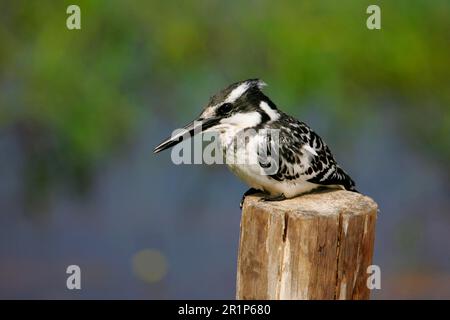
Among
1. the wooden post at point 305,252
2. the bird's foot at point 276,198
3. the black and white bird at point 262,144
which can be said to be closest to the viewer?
the wooden post at point 305,252

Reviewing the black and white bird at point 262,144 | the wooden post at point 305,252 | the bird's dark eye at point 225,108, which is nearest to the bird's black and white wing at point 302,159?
the black and white bird at point 262,144

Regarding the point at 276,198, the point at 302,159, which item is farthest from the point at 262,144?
the point at 276,198

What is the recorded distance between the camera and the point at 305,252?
3.37 metres

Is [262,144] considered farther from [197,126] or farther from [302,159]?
[197,126]

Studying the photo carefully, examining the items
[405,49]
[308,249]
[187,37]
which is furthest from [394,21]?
[308,249]

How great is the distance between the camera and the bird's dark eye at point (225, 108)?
400 cm

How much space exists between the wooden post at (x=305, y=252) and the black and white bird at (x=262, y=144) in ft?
1.31

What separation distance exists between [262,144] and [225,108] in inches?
9.3

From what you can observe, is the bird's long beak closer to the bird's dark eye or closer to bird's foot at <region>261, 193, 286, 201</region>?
the bird's dark eye

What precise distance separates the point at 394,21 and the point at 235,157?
3246 mm

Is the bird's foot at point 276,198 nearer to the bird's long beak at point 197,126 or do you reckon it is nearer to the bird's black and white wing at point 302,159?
the bird's black and white wing at point 302,159

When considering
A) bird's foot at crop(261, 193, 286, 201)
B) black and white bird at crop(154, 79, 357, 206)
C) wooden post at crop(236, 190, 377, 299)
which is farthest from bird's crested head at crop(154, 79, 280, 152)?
wooden post at crop(236, 190, 377, 299)

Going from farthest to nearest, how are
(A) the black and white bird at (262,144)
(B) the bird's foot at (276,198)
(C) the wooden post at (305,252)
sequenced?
(A) the black and white bird at (262,144) → (B) the bird's foot at (276,198) → (C) the wooden post at (305,252)

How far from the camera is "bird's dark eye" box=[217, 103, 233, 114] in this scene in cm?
400
